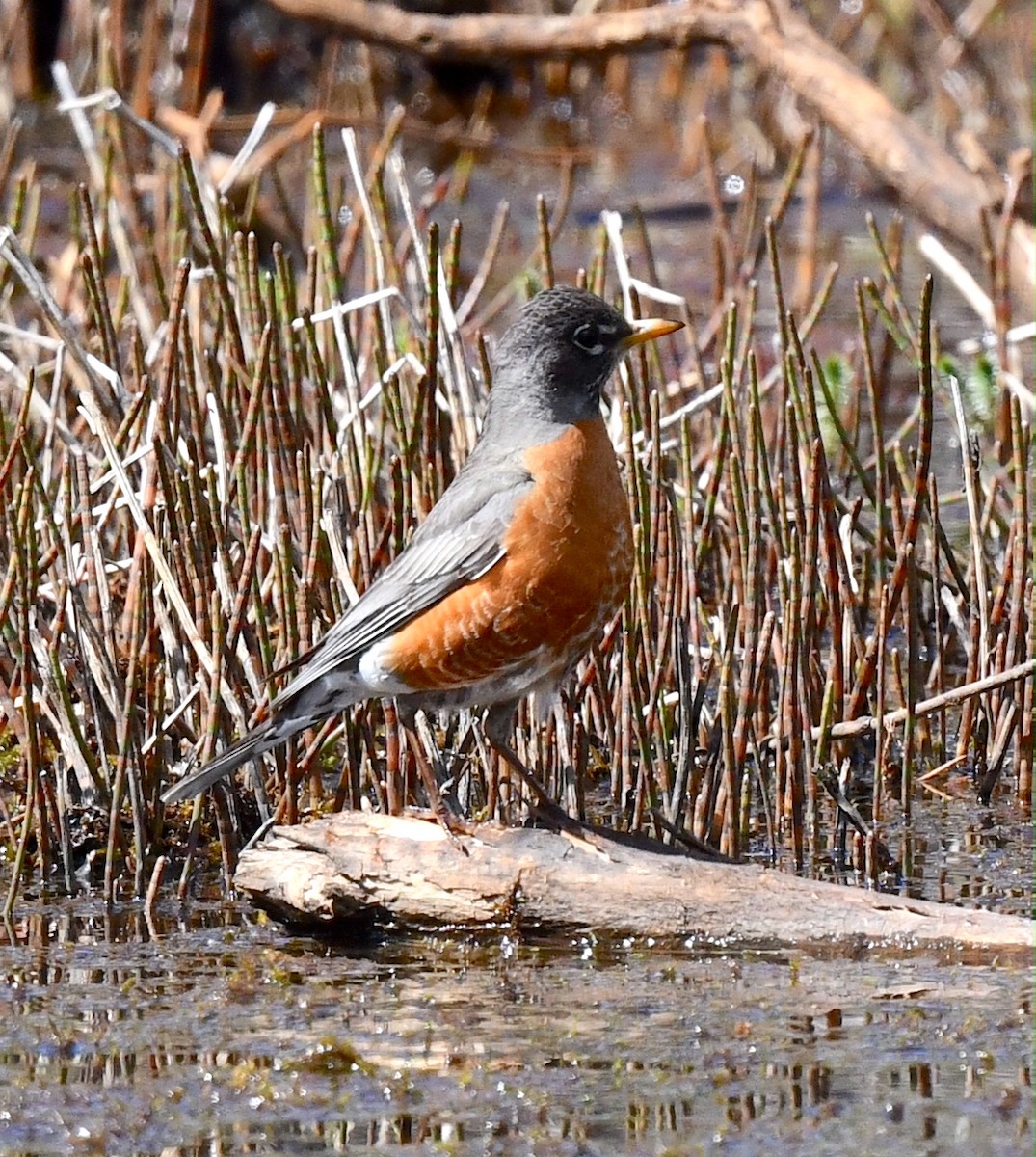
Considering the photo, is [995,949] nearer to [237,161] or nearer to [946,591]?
[946,591]

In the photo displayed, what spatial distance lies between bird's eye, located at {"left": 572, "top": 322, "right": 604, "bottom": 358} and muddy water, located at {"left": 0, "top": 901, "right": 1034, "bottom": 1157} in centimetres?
148

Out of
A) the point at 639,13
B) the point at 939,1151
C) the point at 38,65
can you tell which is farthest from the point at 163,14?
the point at 939,1151

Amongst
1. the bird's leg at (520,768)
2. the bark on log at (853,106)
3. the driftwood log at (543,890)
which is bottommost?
the driftwood log at (543,890)

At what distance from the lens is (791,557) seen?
505 centimetres

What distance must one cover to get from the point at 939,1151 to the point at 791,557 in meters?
1.98

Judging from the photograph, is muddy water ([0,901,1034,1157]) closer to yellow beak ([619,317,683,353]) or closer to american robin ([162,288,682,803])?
american robin ([162,288,682,803])

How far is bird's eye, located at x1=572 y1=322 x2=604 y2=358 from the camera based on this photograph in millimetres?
5031

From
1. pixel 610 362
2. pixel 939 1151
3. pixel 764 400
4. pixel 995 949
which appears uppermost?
pixel 764 400

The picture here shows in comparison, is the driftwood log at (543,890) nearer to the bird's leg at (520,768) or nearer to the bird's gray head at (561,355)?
the bird's leg at (520,768)

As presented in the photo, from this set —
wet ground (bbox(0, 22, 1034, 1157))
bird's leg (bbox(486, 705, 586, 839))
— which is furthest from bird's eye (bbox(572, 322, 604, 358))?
wet ground (bbox(0, 22, 1034, 1157))

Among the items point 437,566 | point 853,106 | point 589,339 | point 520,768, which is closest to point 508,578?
point 437,566

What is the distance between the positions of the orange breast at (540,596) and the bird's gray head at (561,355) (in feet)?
0.89

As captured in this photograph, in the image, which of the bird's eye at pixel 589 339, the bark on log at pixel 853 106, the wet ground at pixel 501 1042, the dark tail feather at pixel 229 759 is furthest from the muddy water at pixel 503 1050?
the bark on log at pixel 853 106

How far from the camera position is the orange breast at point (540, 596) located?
15.1 ft
